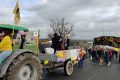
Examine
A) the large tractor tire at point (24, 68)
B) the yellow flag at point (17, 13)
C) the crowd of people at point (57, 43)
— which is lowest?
the large tractor tire at point (24, 68)

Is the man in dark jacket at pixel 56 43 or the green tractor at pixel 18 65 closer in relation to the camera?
the green tractor at pixel 18 65

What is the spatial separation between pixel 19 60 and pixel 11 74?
540 millimetres

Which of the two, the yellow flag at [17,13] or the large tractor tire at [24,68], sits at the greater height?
the yellow flag at [17,13]

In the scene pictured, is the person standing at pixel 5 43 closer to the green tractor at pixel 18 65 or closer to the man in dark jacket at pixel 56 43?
the green tractor at pixel 18 65

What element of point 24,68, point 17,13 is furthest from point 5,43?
point 17,13

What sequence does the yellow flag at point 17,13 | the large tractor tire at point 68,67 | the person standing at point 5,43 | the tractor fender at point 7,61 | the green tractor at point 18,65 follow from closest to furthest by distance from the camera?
the tractor fender at point 7,61
the green tractor at point 18,65
the person standing at point 5,43
the yellow flag at point 17,13
the large tractor tire at point 68,67

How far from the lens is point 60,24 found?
80.3 metres

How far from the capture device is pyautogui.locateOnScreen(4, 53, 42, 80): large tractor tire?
27.4 ft

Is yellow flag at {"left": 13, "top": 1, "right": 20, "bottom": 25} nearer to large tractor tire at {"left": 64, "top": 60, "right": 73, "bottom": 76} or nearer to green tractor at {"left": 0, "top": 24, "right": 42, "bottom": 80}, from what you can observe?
green tractor at {"left": 0, "top": 24, "right": 42, "bottom": 80}

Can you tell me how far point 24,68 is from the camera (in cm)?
895

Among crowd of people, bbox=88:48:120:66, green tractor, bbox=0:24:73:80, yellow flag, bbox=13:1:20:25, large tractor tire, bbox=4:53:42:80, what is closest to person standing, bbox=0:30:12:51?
green tractor, bbox=0:24:73:80

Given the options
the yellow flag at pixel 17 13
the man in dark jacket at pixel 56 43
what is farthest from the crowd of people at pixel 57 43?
the yellow flag at pixel 17 13

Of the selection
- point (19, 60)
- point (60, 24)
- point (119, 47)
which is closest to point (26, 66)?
point (19, 60)

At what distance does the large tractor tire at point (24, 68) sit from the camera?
27.4ft
